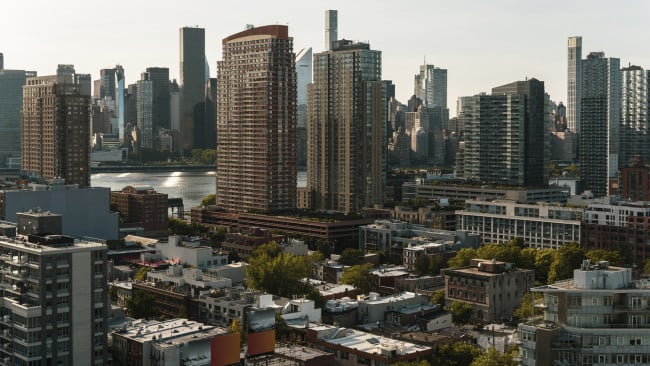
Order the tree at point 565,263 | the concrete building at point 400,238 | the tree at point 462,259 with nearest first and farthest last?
the tree at point 565,263
the tree at point 462,259
the concrete building at point 400,238

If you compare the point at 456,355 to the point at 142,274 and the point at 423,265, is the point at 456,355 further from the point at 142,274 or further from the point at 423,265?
the point at 423,265

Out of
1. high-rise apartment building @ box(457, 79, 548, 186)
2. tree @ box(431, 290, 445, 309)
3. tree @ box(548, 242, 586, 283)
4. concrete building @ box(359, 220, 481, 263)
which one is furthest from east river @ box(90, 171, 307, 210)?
tree @ box(431, 290, 445, 309)

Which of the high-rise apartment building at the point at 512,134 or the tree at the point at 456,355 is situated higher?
the high-rise apartment building at the point at 512,134

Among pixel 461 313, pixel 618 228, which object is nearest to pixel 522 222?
pixel 618 228

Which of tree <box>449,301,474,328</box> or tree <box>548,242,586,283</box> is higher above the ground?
tree <box>548,242,586,283</box>

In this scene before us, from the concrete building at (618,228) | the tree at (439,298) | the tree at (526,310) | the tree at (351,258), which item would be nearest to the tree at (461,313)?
the tree at (526,310)

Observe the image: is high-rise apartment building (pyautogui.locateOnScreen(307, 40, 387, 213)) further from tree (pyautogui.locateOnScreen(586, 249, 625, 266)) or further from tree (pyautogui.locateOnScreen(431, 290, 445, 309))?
tree (pyautogui.locateOnScreen(431, 290, 445, 309))

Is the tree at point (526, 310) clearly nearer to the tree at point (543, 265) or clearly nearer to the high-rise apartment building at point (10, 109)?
the tree at point (543, 265)
